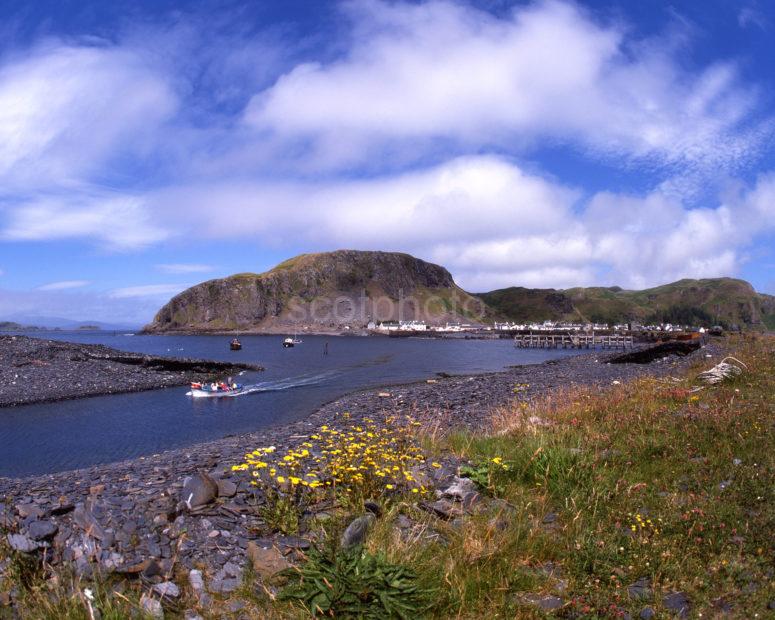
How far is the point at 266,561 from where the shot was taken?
17.5 feet

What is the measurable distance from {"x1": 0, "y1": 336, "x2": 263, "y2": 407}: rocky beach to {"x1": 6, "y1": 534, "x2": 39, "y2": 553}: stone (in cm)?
3771

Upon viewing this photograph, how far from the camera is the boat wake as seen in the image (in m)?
43.0

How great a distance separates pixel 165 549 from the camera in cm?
563

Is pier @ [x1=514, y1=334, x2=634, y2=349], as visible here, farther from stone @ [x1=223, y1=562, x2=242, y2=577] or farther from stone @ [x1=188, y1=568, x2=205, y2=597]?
stone @ [x1=188, y1=568, x2=205, y2=597]

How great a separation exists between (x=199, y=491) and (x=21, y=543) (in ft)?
6.19

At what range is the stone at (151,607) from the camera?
4.51 meters

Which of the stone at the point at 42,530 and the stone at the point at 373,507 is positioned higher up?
the stone at the point at 42,530

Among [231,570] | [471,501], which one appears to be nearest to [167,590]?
[231,570]

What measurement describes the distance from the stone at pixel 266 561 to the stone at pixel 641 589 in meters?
3.48

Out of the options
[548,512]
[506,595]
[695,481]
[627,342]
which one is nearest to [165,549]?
[506,595]

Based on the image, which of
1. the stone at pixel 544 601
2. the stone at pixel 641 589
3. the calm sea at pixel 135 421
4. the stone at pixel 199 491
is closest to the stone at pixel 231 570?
the stone at pixel 199 491

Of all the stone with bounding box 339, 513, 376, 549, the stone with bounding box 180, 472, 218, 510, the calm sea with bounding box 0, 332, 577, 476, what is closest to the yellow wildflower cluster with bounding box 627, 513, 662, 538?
the stone with bounding box 339, 513, 376, 549

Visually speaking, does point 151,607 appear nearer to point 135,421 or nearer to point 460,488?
point 460,488

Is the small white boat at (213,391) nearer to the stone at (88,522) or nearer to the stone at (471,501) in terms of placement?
the stone at (88,522)
